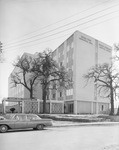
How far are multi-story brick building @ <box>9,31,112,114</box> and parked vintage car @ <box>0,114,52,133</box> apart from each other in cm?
2889

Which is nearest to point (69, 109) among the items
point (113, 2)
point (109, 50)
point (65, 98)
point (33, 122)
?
point (65, 98)

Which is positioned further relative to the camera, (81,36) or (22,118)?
(81,36)

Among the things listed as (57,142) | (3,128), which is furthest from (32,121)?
(57,142)

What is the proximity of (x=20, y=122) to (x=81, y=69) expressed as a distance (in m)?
31.7

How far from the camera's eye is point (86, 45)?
4675cm

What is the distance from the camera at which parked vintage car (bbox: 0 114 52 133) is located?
14.0m

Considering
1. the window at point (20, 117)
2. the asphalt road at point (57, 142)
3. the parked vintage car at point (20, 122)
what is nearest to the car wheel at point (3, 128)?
the parked vintage car at point (20, 122)

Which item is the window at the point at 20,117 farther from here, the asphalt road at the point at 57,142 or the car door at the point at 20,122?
the asphalt road at the point at 57,142

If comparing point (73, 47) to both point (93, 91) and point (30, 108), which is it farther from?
point (30, 108)

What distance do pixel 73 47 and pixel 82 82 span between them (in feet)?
24.2

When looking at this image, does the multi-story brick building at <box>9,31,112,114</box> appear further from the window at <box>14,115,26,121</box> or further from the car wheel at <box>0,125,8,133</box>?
the car wheel at <box>0,125,8,133</box>

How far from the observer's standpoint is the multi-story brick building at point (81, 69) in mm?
44531

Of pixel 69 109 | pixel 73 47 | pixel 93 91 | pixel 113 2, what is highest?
pixel 73 47

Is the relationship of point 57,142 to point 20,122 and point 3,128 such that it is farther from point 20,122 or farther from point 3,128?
point 20,122
